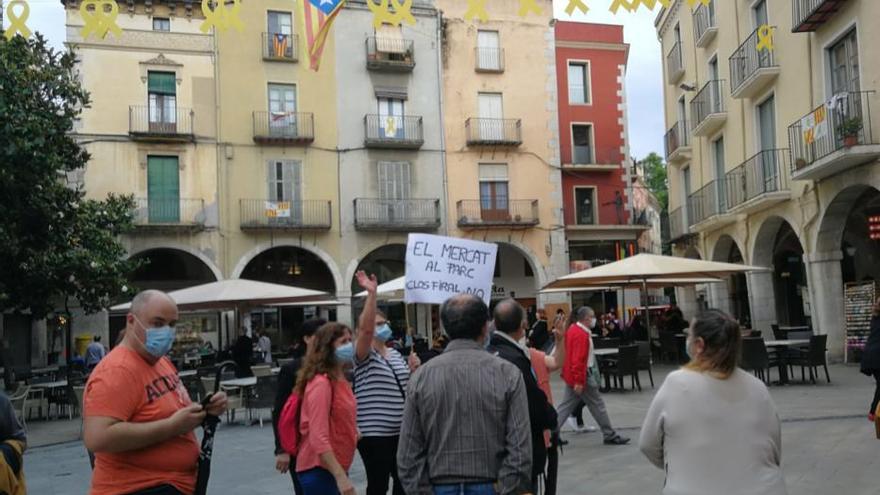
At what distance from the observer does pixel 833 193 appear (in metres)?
17.3

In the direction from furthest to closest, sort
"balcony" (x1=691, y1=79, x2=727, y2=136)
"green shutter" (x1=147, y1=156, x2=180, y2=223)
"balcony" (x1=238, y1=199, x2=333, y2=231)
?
"balcony" (x1=238, y1=199, x2=333, y2=231) → "green shutter" (x1=147, y1=156, x2=180, y2=223) → "balcony" (x1=691, y1=79, x2=727, y2=136)

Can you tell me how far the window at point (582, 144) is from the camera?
33006 millimetres

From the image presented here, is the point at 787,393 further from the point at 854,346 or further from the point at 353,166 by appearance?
the point at 353,166

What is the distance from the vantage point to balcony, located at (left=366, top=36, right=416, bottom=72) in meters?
29.5

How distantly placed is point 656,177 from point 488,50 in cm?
4052

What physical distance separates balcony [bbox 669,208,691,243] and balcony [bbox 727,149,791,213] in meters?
4.88

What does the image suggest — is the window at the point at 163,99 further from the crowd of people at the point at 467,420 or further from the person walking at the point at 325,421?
the crowd of people at the point at 467,420

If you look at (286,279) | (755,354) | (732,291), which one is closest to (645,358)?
(755,354)

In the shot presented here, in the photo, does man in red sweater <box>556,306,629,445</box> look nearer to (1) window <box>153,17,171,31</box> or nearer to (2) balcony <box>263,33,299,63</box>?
(2) balcony <box>263,33,299,63</box>

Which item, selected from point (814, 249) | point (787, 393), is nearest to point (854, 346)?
point (814, 249)

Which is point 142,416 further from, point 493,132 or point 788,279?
point 493,132

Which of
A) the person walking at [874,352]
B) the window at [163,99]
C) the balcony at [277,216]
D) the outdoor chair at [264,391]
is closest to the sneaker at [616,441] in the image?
the person walking at [874,352]

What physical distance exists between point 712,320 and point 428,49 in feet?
92.2

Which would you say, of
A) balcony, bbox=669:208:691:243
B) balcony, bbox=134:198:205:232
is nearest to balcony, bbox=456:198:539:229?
Result: balcony, bbox=669:208:691:243
